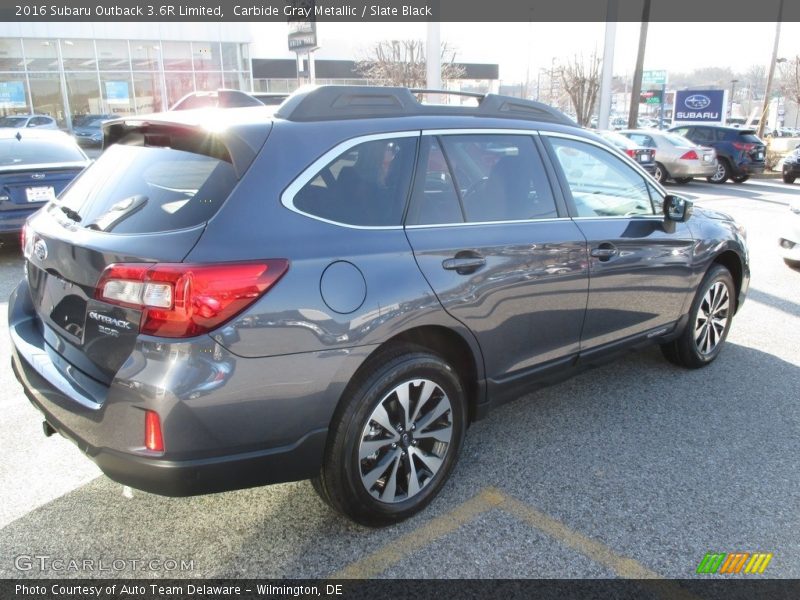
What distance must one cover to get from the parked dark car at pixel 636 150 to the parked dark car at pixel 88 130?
2096 centimetres

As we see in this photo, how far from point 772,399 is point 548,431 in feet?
5.34

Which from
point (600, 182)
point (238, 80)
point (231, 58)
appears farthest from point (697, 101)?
point (600, 182)

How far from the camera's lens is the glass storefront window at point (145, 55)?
31.0m

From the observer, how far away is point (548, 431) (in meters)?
3.83

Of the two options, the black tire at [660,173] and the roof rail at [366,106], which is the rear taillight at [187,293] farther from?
the black tire at [660,173]

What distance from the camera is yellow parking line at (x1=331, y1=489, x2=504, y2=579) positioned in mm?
2648

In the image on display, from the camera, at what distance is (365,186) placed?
2.80 metres

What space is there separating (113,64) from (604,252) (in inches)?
1299

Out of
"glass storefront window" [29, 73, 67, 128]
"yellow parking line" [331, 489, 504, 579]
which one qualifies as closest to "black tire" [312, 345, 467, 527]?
"yellow parking line" [331, 489, 504, 579]

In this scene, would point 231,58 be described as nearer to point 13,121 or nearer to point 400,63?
point 400,63

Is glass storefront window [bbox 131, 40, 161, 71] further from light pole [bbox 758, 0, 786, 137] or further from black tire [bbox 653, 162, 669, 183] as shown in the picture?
light pole [bbox 758, 0, 786, 137]

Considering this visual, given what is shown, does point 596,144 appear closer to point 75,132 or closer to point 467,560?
point 467,560

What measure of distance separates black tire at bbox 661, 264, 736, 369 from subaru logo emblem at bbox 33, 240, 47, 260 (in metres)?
3.93
